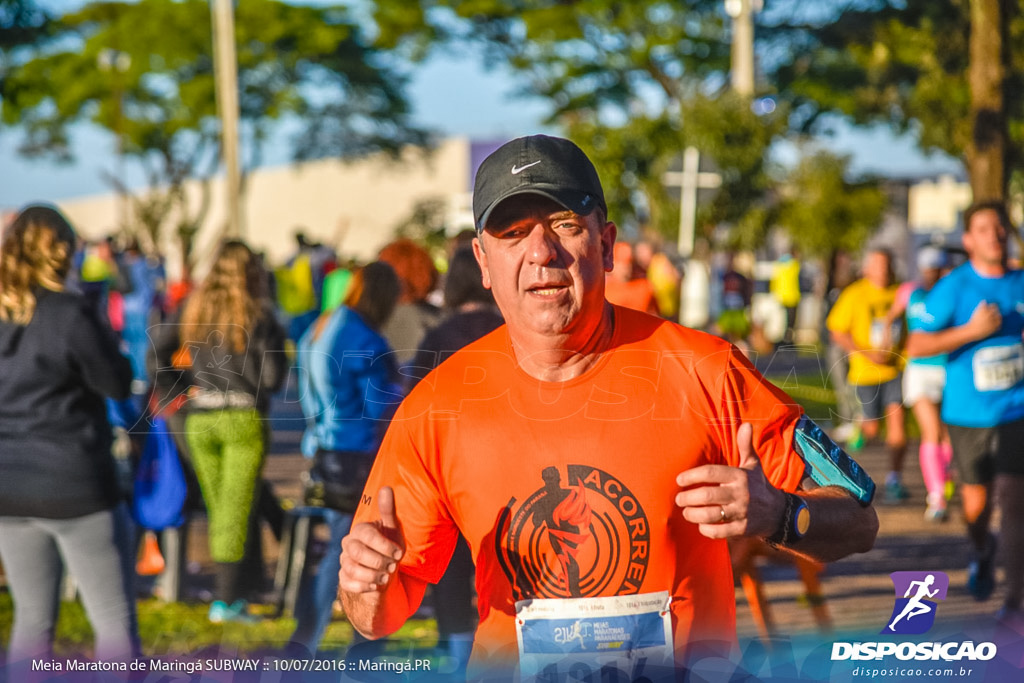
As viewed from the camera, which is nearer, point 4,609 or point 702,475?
point 702,475

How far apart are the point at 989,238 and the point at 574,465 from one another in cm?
378

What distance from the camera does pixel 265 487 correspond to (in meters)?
6.58

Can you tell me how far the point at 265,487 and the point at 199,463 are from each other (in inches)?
44.8

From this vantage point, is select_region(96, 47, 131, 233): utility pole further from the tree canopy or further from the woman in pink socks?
the woman in pink socks

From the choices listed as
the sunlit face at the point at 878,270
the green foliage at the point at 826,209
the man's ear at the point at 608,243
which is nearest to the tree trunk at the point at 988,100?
the sunlit face at the point at 878,270

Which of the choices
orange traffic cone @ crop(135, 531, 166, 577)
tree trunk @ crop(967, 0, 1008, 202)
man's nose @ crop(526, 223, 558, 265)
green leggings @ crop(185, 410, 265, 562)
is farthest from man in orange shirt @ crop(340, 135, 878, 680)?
tree trunk @ crop(967, 0, 1008, 202)

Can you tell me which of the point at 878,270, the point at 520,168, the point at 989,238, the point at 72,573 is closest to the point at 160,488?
the point at 72,573

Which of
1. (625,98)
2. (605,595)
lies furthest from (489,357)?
(625,98)

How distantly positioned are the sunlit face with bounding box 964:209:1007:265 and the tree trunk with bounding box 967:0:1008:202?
3.86 meters

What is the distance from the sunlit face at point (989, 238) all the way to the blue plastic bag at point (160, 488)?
153 inches

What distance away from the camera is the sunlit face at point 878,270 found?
9.49 m

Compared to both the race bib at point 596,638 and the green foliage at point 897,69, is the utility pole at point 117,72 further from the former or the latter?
the race bib at point 596,638

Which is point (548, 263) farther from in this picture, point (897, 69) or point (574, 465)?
point (897, 69)

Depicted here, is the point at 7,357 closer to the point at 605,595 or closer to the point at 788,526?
the point at 605,595
